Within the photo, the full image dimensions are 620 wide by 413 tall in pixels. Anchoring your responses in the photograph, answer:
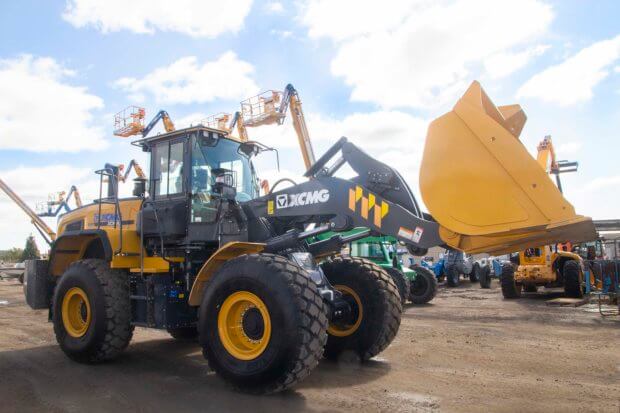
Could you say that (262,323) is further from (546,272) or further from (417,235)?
(546,272)

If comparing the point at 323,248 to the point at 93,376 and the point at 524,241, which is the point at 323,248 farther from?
the point at 93,376

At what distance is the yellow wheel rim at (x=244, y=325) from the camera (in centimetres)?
507

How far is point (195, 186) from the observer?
6.66m

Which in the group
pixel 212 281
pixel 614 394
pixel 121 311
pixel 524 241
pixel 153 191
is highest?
pixel 153 191

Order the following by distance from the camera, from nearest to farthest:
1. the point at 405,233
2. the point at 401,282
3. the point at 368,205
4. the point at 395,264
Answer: the point at 405,233, the point at 368,205, the point at 401,282, the point at 395,264

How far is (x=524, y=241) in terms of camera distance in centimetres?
467

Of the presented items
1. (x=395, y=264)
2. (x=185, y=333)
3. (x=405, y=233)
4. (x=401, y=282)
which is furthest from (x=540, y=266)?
(x=405, y=233)

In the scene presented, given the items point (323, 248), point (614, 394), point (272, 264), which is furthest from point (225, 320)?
point (614, 394)

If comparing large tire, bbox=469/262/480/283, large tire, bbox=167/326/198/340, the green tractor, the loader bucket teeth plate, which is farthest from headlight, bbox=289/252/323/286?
large tire, bbox=469/262/480/283

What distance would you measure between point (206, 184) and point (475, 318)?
8201 mm

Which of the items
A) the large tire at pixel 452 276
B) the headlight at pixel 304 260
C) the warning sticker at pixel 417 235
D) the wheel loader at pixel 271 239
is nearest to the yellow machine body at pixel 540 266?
the large tire at pixel 452 276

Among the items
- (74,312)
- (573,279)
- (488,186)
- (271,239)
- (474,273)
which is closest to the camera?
(488,186)

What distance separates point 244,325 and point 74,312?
11.3 feet

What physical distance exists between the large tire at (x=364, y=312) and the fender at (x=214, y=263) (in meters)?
1.51
